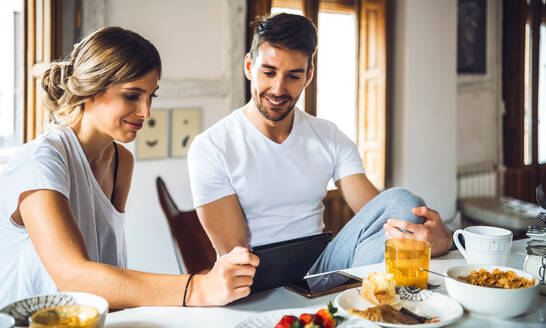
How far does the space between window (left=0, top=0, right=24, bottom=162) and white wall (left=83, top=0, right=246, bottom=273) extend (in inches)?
15.1

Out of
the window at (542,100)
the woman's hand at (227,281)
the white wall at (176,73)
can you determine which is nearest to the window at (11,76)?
the white wall at (176,73)

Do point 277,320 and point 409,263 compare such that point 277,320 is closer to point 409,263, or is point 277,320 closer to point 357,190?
point 409,263

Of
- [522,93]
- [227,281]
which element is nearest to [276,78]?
[227,281]

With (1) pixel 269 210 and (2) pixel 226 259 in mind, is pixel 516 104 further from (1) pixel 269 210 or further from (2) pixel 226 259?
(2) pixel 226 259

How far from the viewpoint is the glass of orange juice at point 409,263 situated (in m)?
1.24

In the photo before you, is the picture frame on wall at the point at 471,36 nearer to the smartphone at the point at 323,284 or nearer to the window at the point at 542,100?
the window at the point at 542,100

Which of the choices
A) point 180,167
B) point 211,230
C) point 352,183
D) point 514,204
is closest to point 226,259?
point 211,230

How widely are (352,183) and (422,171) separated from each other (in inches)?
101

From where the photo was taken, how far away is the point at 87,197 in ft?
5.21

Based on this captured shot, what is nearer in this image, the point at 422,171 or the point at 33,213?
the point at 33,213

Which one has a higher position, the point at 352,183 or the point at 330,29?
the point at 330,29

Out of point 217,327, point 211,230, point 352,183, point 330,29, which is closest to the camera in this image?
point 217,327

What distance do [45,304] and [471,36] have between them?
4991mm

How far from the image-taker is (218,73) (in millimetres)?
3480
